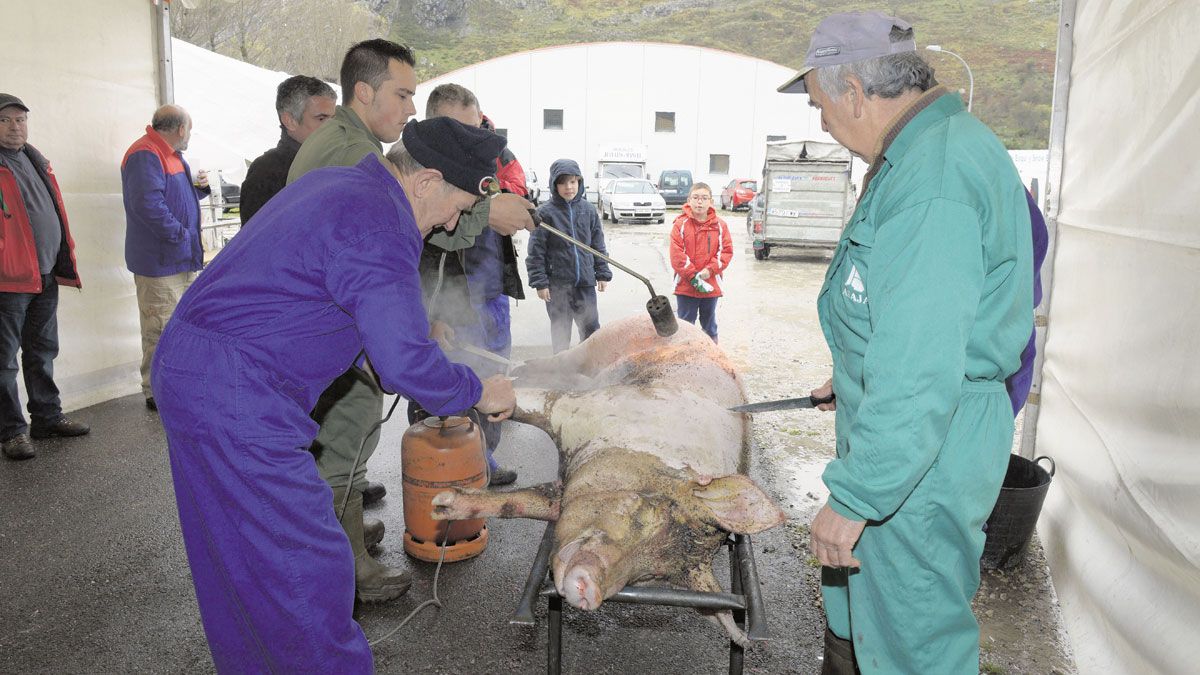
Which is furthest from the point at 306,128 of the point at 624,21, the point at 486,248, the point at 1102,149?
the point at 624,21

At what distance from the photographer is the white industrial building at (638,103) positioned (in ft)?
118

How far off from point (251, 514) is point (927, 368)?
1682 mm

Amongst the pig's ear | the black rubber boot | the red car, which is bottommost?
the black rubber boot

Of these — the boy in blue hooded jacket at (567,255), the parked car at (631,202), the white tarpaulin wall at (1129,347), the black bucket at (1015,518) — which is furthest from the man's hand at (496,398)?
the parked car at (631,202)

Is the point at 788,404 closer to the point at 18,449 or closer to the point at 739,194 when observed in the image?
the point at 18,449

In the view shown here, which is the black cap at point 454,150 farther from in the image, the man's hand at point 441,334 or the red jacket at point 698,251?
the red jacket at point 698,251

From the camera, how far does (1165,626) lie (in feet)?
7.35

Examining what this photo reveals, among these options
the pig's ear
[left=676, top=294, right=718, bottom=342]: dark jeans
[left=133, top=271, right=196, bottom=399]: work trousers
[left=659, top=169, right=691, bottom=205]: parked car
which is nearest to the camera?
the pig's ear

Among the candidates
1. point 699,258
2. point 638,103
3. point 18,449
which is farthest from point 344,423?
point 638,103

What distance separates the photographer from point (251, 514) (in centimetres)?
200

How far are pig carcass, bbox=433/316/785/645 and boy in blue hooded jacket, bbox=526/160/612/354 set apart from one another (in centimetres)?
239

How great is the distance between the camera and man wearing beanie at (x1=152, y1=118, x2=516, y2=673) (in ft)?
6.54

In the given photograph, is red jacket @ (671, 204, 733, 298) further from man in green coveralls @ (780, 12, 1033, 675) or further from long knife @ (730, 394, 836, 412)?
man in green coveralls @ (780, 12, 1033, 675)

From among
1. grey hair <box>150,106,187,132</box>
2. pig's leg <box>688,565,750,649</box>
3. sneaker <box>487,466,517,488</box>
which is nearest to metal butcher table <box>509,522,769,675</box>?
pig's leg <box>688,565,750,649</box>
